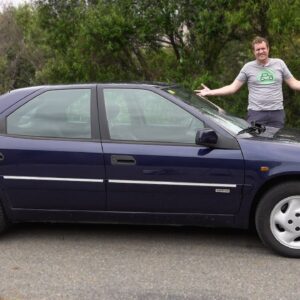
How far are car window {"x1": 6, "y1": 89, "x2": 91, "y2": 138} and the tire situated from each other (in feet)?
5.36

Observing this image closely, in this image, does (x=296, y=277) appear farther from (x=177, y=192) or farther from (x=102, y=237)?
(x=102, y=237)

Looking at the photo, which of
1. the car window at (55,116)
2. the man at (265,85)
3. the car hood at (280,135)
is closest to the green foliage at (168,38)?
the man at (265,85)

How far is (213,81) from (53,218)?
3818 millimetres

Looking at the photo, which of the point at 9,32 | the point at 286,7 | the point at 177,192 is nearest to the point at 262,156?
the point at 177,192

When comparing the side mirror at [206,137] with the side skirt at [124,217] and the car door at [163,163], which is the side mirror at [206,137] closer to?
the car door at [163,163]

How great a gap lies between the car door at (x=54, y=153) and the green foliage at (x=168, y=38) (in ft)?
10.4

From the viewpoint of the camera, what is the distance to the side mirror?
4.27 m

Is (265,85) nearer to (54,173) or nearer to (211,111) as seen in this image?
(211,111)

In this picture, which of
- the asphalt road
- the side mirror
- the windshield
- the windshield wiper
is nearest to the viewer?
the asphalt road

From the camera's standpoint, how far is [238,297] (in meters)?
3.66

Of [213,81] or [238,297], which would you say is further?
[213,81]

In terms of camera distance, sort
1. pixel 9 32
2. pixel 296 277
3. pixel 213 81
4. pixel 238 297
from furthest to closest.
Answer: pixel 9 32, pixel 213 81, pixel 296 277, pixel 238 297

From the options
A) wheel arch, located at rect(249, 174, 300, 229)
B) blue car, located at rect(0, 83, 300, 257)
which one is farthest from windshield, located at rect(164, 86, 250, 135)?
wheel arch, located at rect(249, 174, 300, 229)

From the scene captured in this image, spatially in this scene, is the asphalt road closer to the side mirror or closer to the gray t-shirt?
the side mirror
